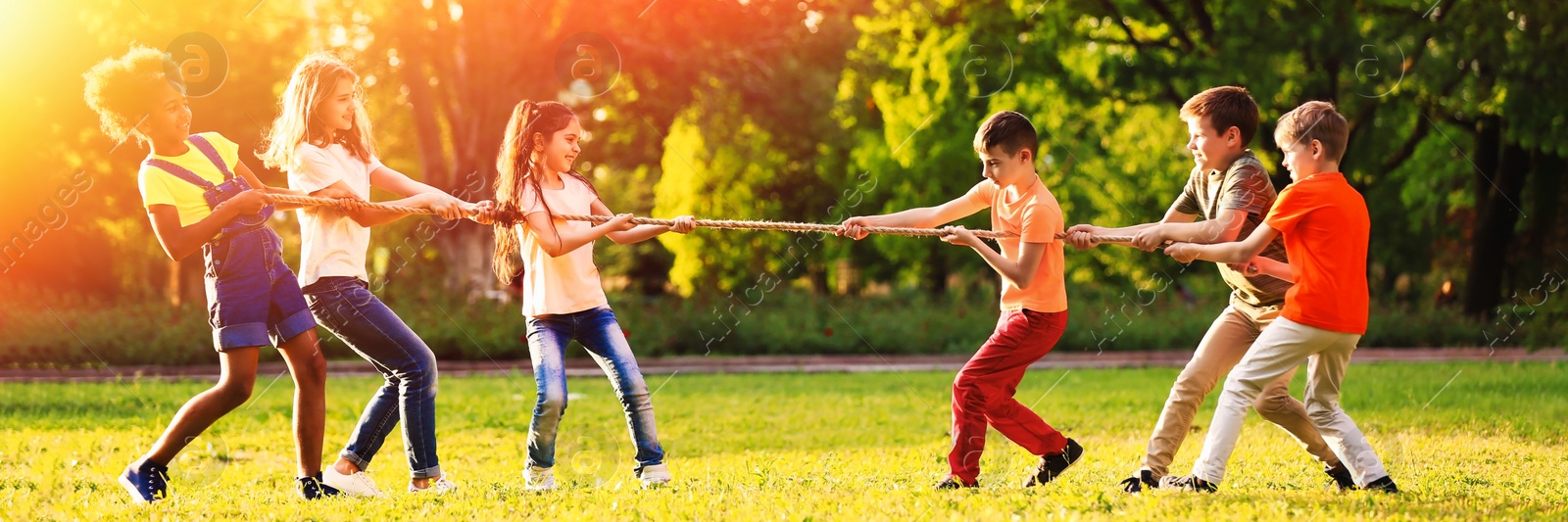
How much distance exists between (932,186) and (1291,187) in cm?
2252

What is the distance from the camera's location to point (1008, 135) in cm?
512

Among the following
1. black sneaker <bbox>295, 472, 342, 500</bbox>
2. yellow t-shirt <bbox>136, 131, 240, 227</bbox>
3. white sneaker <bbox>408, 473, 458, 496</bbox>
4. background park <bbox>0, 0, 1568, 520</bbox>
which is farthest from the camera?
background park <bbox>0, 0, 1568, 520</bbox>

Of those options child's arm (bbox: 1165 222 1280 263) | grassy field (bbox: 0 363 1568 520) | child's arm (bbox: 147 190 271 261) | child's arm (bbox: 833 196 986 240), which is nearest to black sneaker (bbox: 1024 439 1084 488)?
grassy field (bbox: 0 363 1568 520)

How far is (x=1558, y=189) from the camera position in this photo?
2067 centimetres

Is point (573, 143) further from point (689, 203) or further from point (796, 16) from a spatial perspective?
point (689, 203)

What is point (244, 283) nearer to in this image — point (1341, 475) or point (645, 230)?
point (645, 230)

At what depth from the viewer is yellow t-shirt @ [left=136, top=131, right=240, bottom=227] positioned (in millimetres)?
4832

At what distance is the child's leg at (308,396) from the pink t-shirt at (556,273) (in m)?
0.86

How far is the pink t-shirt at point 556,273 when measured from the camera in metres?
5.33

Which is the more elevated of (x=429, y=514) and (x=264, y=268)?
(x=264, y=268)

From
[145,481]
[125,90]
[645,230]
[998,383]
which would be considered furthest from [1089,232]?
[145,481]

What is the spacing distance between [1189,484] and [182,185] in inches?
162

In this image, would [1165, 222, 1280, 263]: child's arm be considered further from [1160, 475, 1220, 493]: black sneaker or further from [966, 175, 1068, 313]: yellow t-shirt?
[1160, 475, 1220, 493]: black sneaker

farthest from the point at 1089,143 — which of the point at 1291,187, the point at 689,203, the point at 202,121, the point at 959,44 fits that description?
the point at 1291,187
